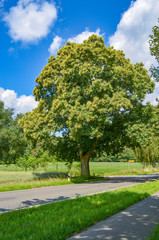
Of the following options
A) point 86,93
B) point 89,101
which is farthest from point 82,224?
point 86,93

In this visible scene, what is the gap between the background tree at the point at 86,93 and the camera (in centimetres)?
1783

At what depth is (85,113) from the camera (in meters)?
17.1

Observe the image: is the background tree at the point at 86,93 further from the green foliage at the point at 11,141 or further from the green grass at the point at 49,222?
the green grass at the point at 49,222

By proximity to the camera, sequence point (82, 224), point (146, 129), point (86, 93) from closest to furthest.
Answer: point (82, 224) < point (86, 93) < point (146, 129)

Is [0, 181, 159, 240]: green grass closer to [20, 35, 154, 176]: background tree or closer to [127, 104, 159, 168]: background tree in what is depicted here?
[20, 35, 154, 176]: background tree

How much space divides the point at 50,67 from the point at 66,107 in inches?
226

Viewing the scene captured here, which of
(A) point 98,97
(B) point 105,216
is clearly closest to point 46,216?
(B) point 105,216

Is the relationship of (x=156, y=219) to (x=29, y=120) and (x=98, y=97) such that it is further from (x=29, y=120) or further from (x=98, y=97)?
(x=29, y=120)

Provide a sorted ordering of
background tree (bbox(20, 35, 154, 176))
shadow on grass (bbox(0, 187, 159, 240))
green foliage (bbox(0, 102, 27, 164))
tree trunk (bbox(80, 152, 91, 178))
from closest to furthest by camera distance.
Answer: shadow on grass (bbox(0, 187, 159, 240))
background tree (bbox(20, 35, 154, 176))
tree trunk (bbox(80, 152, 91, 178))
green foliage (bbox(0, 102, 27, 164))

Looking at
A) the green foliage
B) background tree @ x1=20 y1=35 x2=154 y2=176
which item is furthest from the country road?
the green foliage

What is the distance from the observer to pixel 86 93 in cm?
1836

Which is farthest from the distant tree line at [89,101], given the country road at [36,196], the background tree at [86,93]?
the country road at [36,196]

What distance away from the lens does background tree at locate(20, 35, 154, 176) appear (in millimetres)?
17828

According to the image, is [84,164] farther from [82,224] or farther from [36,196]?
[82,224]
